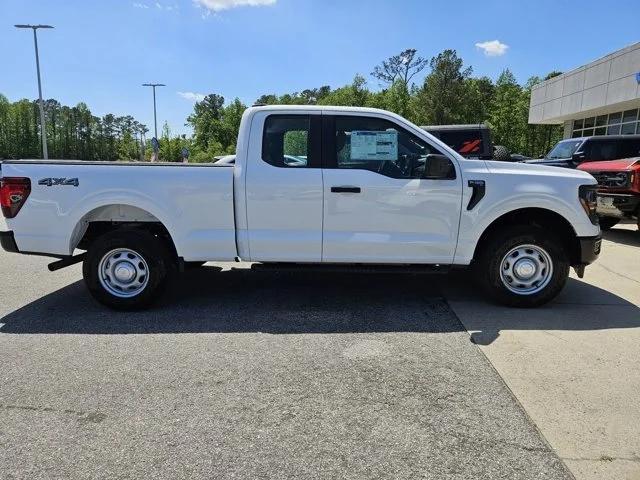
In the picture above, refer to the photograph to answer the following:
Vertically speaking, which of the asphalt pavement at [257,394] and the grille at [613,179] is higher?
the grille at [613,179]

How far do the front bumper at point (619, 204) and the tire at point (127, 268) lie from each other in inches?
316

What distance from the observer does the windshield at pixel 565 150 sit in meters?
12.9

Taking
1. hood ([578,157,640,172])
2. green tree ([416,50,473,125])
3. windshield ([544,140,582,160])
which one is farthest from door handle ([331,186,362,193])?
green tree ([416,50,473,125])

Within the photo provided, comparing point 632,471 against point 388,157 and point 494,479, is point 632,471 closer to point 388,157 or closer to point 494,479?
point 494,479

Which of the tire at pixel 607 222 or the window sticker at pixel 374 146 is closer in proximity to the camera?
the window sticker at pixel 374 146

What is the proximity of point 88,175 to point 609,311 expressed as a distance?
5429 millimetres

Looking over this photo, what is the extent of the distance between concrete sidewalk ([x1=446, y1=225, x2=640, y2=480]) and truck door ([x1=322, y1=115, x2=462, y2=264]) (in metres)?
0.89

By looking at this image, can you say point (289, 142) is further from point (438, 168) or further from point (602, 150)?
point (602, 150)

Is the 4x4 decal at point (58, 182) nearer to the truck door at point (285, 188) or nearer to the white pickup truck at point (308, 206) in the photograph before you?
the white pickup truck at point (308, 206)

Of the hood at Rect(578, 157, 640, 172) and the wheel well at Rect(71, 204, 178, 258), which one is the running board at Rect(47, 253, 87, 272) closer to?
the wheel well at Rect(71, 204, 178, 258)

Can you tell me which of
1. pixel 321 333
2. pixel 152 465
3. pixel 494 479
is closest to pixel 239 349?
pixel 321 333

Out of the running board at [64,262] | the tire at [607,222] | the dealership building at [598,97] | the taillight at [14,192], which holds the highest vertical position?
the dealership building at [598,97]

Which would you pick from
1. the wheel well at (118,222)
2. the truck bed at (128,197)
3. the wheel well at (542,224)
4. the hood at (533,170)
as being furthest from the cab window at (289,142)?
the wheel well at (542,224)

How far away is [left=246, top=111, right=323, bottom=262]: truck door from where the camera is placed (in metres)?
4.89
